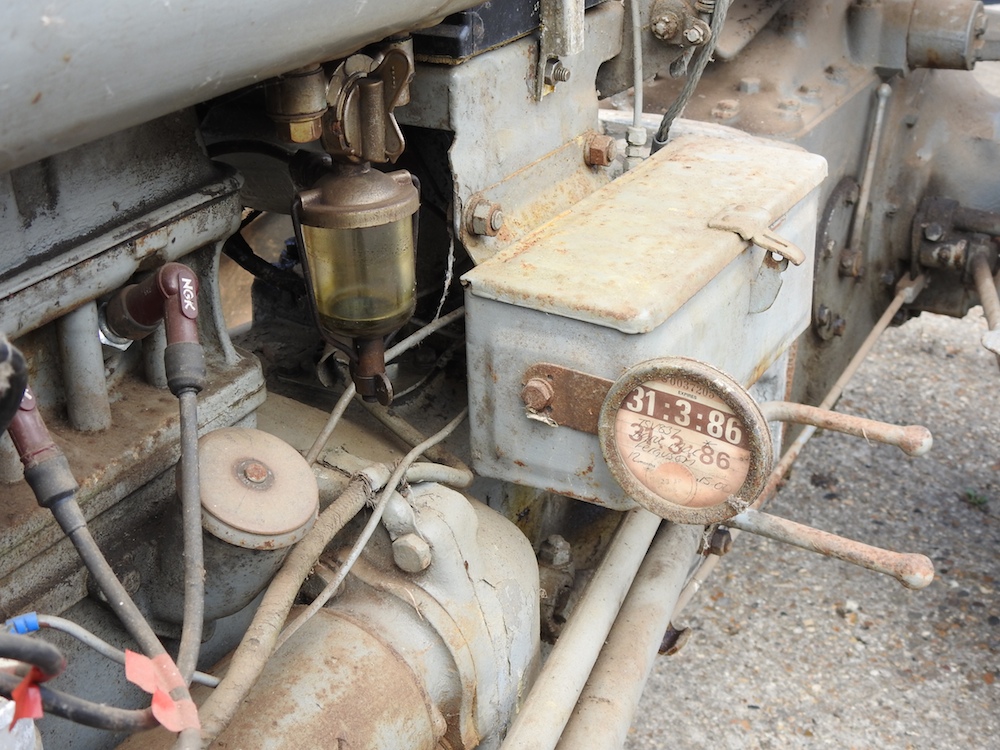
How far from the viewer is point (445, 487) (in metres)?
1.26

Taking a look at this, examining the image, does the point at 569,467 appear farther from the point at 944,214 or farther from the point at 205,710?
the point at 944,214

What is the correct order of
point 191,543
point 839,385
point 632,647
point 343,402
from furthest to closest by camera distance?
point 839,385, point 632,647, point 343,402, point 191,543

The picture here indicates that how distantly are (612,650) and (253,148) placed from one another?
0.72 meters

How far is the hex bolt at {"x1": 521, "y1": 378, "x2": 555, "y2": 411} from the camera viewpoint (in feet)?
3.87

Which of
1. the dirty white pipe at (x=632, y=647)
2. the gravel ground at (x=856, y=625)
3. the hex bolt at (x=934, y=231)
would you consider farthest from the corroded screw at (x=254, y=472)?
the hex bolt at (x=934, y=231)

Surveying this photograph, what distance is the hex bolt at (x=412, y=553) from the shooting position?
3.76 feet

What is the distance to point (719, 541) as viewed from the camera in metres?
1.68

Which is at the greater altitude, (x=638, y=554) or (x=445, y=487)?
(x=445, y=487)

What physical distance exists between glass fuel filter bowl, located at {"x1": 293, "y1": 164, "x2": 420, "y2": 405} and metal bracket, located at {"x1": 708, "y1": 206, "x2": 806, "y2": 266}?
0.37m

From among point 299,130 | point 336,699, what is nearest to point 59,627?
point 336,699

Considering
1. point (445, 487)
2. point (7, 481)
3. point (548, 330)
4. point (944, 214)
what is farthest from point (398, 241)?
point (944, 214)

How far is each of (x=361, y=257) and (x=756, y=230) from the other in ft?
1.52

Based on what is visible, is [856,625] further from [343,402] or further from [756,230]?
[343,402]

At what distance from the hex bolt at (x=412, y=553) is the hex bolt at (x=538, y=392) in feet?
0.60
